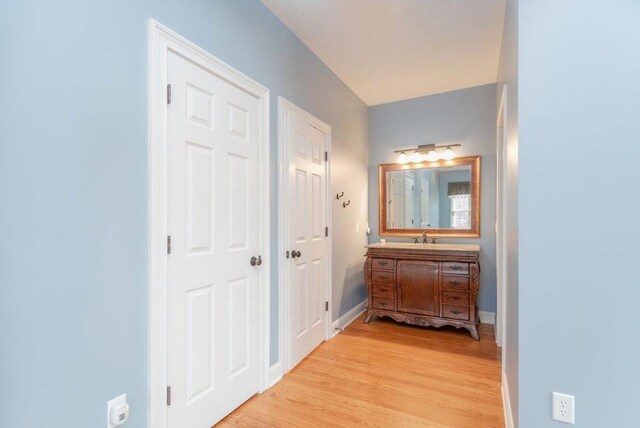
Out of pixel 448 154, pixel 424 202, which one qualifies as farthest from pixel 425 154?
pixel 424 202

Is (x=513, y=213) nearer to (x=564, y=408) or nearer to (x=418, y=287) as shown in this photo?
(x=564, y=408)

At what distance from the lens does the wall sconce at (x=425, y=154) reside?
366 cm

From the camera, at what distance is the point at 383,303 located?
3396mm

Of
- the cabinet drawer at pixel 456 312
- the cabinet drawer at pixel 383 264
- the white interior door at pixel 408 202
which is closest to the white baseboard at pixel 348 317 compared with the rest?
the cabinet drawer at pixel 383 264

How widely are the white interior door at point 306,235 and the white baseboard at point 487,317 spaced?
6.01ft

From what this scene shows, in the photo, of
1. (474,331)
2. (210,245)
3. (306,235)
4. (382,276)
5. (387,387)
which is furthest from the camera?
(382,276)

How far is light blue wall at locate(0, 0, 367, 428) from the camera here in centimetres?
102

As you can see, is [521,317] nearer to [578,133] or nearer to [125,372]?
[578,133]

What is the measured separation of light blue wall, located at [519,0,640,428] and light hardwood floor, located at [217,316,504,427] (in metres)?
0.66

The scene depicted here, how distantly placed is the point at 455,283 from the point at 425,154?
1.55 meters

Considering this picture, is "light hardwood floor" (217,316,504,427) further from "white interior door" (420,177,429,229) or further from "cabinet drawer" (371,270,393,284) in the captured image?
"white interior door" (420,177,429,229)

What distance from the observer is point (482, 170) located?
354 centimetres

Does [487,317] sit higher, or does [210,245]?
[210,245]

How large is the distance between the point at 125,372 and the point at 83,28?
53.9 inches
